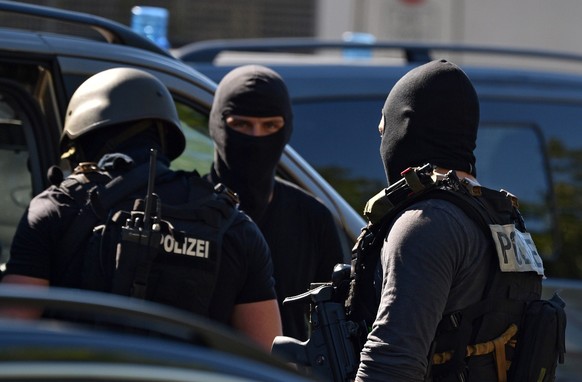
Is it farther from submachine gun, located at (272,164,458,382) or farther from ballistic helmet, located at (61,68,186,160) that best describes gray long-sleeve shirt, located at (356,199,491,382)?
ballistic helmet, located at (61,68,186,160)

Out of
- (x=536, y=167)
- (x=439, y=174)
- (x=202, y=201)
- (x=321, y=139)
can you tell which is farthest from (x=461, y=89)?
Result: (x=536, y=167)

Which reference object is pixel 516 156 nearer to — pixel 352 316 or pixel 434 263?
pixel 352 316

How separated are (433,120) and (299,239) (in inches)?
42.5

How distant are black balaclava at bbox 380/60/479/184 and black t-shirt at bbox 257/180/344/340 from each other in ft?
3.13

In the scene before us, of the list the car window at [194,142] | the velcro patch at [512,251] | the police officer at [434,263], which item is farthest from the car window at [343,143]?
the velcro patch at [512,251]

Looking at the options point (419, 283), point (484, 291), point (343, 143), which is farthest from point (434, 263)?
point (343, 143)

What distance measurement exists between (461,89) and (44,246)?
100cm

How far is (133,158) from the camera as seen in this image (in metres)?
2.96

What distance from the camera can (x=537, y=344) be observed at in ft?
8.38

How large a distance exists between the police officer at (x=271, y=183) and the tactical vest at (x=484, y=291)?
3.04 feet

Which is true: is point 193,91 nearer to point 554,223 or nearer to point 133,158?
point 133,158

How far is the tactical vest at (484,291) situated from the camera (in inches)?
99.9

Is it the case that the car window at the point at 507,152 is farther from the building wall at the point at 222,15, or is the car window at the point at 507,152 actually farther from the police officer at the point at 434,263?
the building wall at the point at 222,15

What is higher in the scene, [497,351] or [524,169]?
[497,351]
